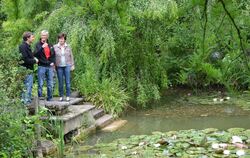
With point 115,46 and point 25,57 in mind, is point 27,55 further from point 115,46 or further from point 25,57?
point 115,46

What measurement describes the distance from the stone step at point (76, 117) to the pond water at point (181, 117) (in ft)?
1.04

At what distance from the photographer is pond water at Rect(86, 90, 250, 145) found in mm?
8148

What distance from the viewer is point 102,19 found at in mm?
9445

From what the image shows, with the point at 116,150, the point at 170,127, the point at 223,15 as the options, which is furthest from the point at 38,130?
the point at 223,15

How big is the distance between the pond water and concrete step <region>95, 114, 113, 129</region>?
1.09 feet

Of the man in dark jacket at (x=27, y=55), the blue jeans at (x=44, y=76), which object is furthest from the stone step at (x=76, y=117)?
the man in dark jacket at (x=27, y=55)

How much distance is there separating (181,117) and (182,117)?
20mm

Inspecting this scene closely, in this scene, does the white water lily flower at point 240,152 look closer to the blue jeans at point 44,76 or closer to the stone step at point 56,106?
the stone step at point 56,106

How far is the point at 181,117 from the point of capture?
914 cm

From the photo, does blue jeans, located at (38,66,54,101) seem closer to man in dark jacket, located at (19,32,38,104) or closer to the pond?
man in dark jacket, located at (19,32,38,104)

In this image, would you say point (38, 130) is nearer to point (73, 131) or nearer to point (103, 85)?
point (73, 131)

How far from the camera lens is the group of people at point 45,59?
743 cm

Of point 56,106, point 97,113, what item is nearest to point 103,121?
point 97,113

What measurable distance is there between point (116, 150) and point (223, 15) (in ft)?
14.9
